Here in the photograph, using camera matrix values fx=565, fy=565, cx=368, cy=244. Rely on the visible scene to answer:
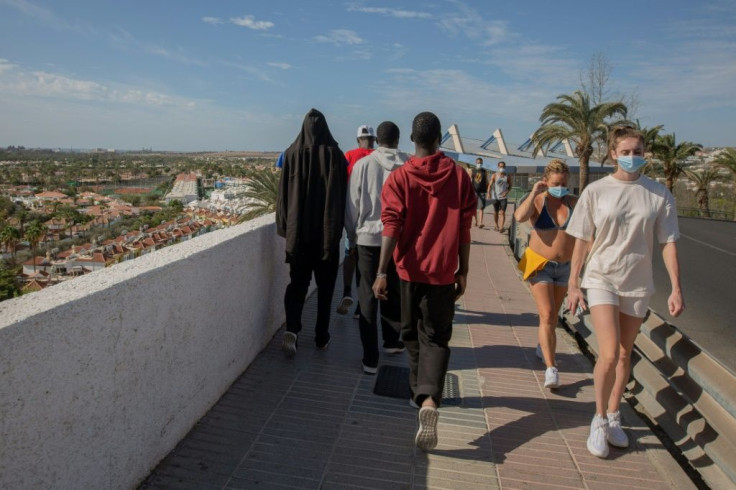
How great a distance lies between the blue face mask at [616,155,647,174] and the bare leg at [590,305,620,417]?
0.80 m

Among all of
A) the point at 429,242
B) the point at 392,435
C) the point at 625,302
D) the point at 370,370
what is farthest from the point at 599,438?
the point at 370,370

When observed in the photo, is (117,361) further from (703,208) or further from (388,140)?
(703,208)

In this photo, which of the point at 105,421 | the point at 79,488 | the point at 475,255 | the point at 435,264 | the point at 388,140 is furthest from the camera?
the point at 475,255

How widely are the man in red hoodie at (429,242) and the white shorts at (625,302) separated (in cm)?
79

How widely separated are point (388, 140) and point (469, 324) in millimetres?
2462

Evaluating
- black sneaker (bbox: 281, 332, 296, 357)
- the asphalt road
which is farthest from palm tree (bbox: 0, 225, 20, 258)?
the asphalt road

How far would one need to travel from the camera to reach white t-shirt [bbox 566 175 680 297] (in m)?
3.22

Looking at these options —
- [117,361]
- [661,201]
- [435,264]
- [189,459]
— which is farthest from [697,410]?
[117,361]

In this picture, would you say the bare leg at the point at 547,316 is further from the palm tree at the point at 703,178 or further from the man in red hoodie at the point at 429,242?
the palm tree at the point at 703,178

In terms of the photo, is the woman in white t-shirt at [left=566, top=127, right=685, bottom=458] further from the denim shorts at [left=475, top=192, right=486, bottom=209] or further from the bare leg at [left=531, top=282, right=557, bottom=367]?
the denim shorts at [left=475, top=192, right=486, bottom=209]

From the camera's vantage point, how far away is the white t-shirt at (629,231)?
322cm

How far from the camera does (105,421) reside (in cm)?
247

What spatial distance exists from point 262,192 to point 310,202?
270 inches

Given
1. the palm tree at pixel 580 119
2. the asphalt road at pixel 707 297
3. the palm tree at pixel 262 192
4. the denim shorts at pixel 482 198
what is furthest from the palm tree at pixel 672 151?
the palm tree at pixel 262 192
